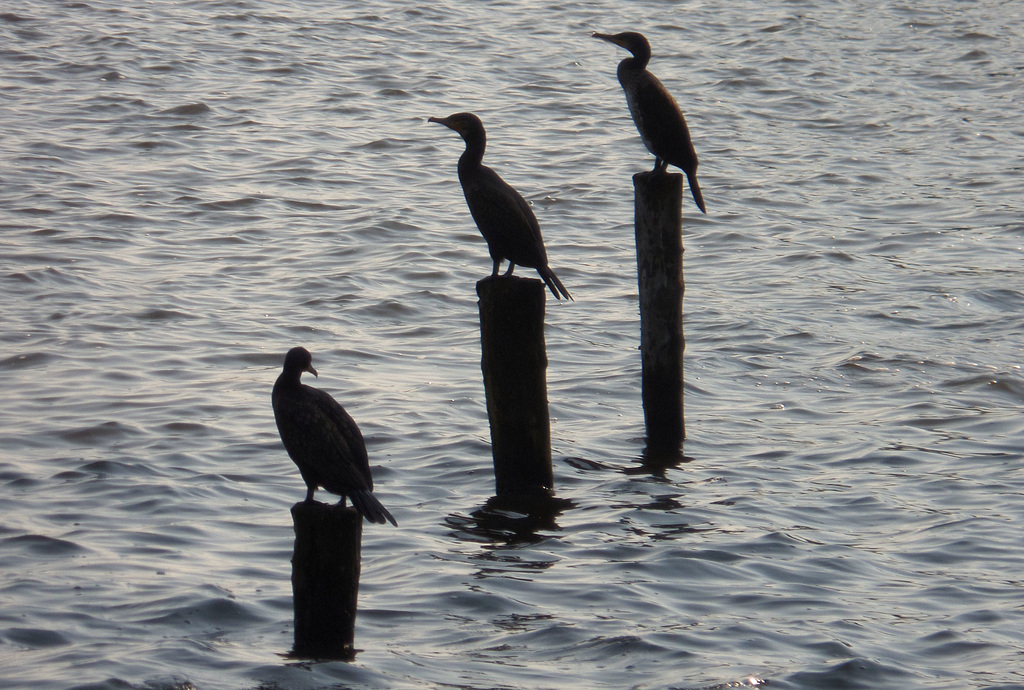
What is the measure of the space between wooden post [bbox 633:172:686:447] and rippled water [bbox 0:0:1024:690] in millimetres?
316

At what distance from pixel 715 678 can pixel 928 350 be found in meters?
6.30

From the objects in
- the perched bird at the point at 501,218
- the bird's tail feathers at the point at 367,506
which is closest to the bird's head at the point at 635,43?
the perched bird at the point at 501,218

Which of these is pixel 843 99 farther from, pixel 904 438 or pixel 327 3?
pixel 904 438

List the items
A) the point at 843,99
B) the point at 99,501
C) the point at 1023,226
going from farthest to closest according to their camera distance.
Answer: the point at 843,99 < the point at 1023,226 < the point at 99,501

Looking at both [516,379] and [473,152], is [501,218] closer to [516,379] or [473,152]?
[473,152]

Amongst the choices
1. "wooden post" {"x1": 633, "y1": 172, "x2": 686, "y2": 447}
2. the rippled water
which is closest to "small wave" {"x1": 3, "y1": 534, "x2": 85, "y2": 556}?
the rippled water

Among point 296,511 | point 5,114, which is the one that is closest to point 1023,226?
point 296,511

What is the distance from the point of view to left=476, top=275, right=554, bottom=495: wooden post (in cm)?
730

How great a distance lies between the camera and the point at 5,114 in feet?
59.3

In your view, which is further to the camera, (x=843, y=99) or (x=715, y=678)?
(x=843, y=99)

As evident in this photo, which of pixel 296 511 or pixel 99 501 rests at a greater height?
pixel 296 511

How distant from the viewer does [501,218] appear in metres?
7.48

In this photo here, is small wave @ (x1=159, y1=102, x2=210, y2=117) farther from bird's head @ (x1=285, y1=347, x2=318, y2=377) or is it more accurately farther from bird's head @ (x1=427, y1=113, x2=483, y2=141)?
bird's head @ (x1=285, y1=347, x2=318, y2=377)

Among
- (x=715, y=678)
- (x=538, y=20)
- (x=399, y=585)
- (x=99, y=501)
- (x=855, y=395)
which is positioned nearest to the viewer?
(x=715, y=678)
